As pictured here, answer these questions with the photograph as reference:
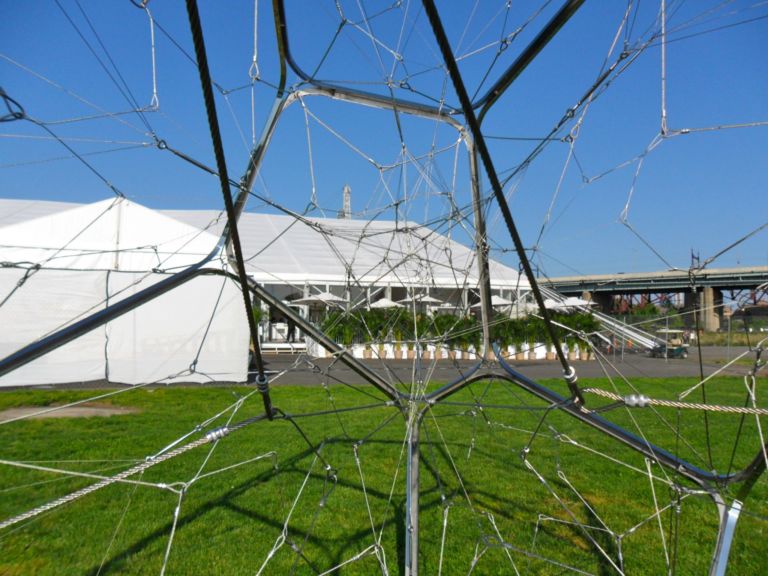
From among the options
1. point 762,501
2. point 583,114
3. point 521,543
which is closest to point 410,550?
point 521,543

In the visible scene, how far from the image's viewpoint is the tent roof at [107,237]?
797cm

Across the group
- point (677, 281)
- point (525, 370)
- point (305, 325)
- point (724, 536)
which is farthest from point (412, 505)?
point (525, 370)

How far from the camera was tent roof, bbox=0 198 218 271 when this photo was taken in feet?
26.1

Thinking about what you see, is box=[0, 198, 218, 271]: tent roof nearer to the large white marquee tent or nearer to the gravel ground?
the large white marquee tent

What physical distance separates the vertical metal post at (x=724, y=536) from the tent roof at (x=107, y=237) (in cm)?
725

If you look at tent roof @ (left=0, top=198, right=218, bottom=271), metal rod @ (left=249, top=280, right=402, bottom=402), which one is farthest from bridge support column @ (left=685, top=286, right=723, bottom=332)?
tent roof @ (left=0, top=198, right=218, bottom=271)

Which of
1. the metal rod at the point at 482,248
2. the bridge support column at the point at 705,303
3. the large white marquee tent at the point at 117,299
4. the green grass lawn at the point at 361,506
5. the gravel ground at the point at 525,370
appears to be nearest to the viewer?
the bridge support column at the point at 705,303

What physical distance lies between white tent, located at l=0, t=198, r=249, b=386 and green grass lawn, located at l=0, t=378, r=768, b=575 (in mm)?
3202

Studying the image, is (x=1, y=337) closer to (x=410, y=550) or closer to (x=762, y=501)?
(x=410, y=550)

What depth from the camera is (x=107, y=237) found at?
880cm

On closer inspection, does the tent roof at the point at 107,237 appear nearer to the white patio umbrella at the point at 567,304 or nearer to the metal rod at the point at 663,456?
the white patio umbrella at the point at 567,304

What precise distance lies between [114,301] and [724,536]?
354 inches

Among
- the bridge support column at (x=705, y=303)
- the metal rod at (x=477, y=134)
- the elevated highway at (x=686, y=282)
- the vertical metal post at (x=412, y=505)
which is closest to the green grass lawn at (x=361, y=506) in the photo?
the vertical metal post at (x=412, y=505)

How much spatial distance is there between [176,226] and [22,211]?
2672 millimetres
